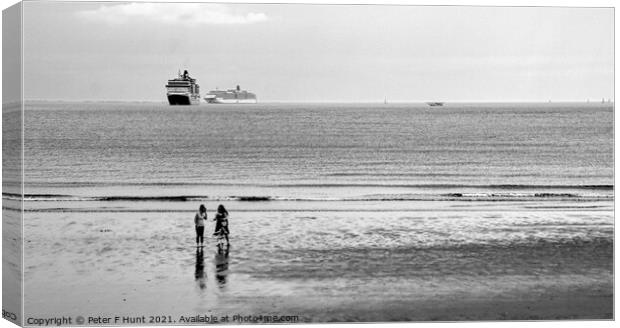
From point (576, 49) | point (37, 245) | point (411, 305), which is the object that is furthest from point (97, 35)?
point (576, 49)

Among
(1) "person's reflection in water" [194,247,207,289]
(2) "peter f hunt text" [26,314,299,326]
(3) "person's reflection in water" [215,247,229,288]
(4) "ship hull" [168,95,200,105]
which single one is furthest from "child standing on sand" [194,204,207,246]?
(4) "ship hull" [168,95,200,105]

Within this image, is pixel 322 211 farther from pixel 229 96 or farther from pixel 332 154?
pixel 229 96

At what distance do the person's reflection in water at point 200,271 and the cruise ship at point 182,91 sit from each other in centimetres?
261

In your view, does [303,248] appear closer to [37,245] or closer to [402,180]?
[402,180]

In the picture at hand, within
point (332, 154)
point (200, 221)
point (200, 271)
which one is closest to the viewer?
point (200, 271)

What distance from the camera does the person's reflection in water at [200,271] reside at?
2144 centimetres

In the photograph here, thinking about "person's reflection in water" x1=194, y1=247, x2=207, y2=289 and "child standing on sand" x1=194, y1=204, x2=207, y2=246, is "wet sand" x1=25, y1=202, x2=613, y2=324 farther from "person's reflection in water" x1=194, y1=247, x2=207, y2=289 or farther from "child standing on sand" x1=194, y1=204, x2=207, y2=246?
"child standing on sand" x1=194, y1=204, x2=207, y2=246

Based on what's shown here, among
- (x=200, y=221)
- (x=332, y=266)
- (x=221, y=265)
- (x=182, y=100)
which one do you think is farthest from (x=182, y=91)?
(x=332, y=266)

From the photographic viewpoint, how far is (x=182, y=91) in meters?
22.8

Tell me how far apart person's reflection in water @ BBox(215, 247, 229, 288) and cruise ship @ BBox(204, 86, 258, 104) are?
258 cm

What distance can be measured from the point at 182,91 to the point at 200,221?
2354mm

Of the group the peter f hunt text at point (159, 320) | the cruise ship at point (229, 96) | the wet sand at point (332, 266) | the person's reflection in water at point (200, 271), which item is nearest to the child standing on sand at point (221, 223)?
the wet sand at point (332, 266)

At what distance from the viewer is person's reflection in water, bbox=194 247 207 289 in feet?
70.3

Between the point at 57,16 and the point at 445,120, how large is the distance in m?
7.26
